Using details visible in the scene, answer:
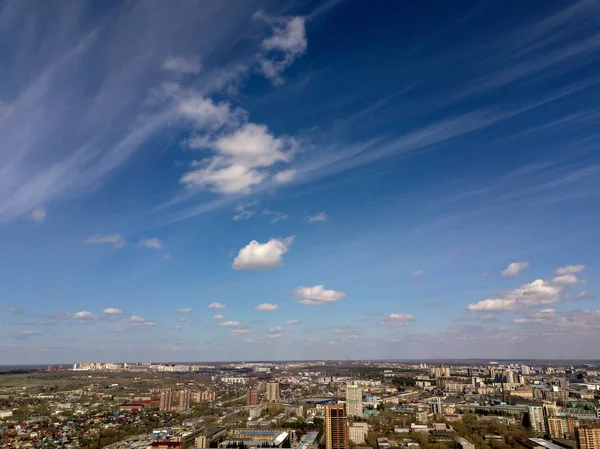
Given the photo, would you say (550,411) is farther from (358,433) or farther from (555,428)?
(358,433)

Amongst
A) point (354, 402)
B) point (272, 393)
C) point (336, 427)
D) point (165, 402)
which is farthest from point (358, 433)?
point (272, 393)

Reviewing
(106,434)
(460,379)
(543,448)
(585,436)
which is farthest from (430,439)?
(460,379)

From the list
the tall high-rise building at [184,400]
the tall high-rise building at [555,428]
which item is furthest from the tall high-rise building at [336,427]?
the tall high-rise building at [184,400]

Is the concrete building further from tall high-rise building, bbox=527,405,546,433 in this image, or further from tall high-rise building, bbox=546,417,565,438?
tall high-rise building, bbox=527,405,546,433

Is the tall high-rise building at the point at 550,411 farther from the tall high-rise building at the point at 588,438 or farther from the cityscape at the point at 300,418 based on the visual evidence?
the tall high-rise building at the point at 588,438

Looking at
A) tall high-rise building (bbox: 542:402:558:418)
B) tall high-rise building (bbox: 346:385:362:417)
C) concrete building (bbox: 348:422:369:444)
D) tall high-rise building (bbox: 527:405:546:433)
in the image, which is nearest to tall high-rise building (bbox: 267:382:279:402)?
tall high-rise building (bbox: 346:385:362:417)
